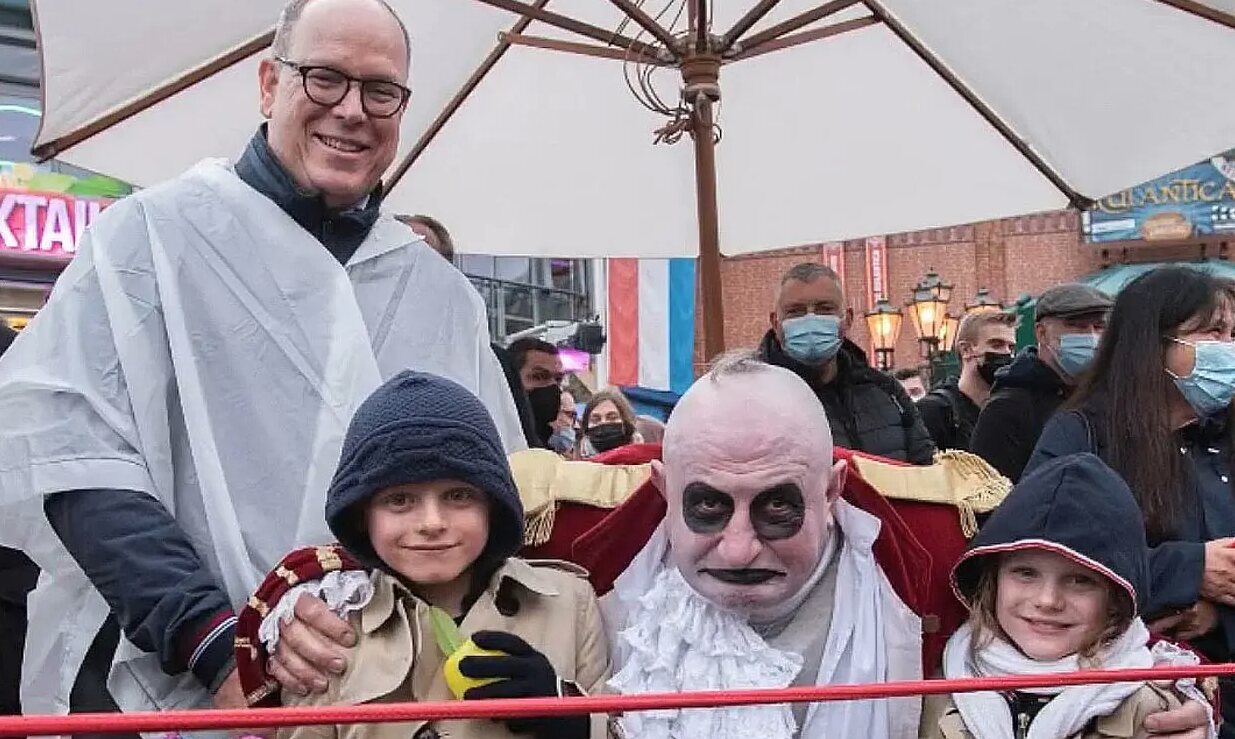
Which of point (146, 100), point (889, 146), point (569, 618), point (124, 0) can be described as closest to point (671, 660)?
point (569, 618)

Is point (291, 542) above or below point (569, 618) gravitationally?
above

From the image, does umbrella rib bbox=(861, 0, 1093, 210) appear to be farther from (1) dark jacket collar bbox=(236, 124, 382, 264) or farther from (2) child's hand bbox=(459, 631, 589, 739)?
(2) child's hand bbox=(459, 631, 589, 739)

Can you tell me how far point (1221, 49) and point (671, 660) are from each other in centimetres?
295

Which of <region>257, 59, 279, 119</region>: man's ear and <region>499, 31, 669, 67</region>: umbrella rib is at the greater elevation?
<region>499, 31, 669, 67</region>: umbrella rib

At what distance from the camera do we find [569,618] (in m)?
1.79

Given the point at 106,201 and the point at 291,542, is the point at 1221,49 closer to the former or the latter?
→ the point at 291,542

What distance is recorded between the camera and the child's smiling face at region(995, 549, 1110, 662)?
1843mm

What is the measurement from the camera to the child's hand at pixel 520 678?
5.11ft

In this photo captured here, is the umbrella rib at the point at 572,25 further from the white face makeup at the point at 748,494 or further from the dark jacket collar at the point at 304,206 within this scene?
the white face makeup at the point at 748,494

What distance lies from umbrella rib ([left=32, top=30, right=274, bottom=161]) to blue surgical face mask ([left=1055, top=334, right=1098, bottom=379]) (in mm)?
2636

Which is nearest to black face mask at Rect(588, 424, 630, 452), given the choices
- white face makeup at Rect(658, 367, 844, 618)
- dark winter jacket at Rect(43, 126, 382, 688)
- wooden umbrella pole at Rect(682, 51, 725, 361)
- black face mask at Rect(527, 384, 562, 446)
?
black face mask at Rect(527, 384, 562, 446)

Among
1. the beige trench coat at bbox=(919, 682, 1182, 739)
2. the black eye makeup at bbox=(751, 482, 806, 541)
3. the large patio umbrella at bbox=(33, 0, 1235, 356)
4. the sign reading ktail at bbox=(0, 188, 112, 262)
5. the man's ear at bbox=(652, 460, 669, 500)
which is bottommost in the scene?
the beige trench coat at bbox=(919, 682, 1182, 739)

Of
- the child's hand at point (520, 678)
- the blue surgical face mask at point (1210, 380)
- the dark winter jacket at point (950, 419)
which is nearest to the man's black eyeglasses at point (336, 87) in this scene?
the child's hand at point (520, 678)

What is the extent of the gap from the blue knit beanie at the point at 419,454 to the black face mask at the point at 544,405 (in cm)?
341
